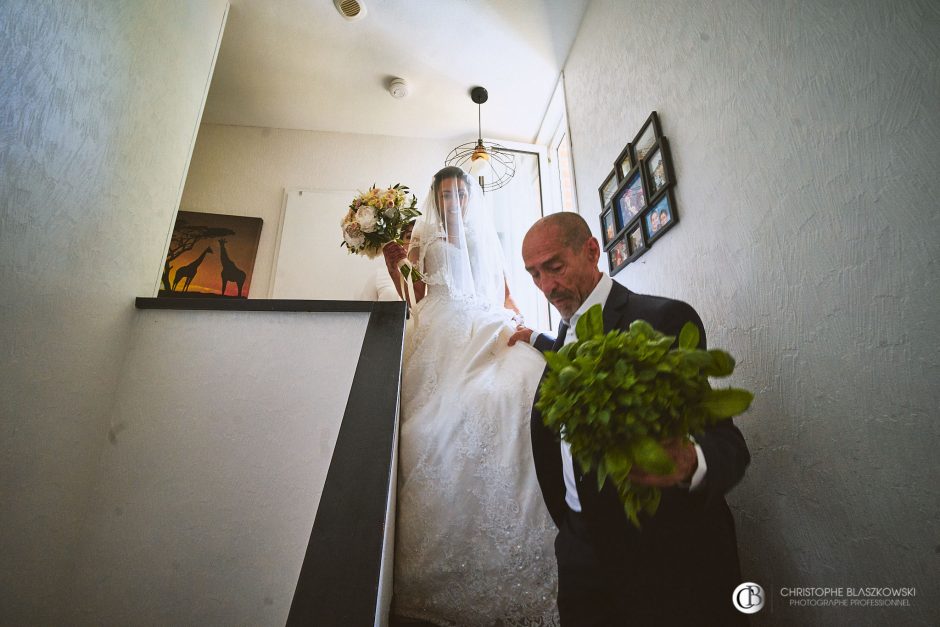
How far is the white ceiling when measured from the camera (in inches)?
107

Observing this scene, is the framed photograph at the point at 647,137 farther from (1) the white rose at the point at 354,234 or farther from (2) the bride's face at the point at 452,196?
(1) the white rose at the point at 354,234

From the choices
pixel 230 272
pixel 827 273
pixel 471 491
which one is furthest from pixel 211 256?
pixel 827 273

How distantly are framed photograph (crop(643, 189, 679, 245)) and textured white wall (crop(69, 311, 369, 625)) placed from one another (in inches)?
52.9

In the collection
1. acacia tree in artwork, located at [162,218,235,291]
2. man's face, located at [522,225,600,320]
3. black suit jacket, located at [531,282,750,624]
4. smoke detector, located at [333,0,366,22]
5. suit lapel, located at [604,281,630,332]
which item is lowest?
black suit jacket, located at [531,282,750,624]

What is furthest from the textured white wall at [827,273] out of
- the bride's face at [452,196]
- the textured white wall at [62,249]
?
the textured white wall at [62,249]

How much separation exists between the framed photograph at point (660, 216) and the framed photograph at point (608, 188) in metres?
0.40

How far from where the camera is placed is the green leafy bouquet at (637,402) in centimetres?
52

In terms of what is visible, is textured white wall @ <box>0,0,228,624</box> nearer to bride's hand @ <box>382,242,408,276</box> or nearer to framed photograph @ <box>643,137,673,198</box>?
bride's hand @ <box>382,242,408,276</box>

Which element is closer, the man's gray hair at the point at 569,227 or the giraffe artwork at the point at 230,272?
the man's gray hair at the point at 569,227

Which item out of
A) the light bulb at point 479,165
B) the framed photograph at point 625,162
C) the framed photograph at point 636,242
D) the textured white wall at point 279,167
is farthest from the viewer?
the textured white wall at point 279,167

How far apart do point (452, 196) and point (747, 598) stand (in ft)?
7.06

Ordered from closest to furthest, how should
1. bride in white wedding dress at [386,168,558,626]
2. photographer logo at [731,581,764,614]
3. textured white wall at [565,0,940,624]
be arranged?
textured white wall at [565,0,940,624], photographer logo at [731,581,764,614], bride in white wedding dress at [386,168,558,626]

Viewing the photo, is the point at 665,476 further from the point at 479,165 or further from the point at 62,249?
the point at 479,165

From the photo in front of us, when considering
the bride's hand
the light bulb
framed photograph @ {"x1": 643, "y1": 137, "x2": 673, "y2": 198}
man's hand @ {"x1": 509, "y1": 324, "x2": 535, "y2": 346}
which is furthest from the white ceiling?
man's hand @ {"x1": 509, "y1": 324, "x2": 535, "y2": 346}
